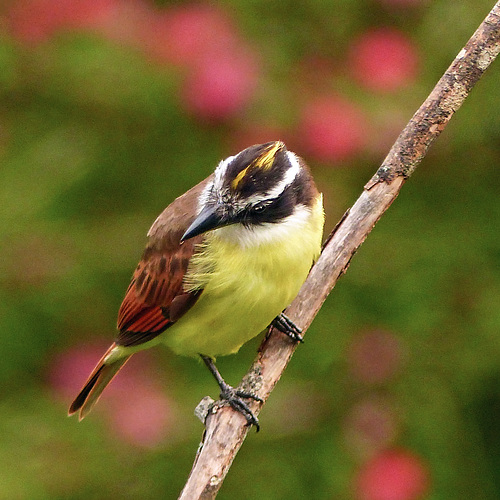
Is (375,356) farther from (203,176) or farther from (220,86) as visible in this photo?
(220,86)

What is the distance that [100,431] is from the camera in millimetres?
4703

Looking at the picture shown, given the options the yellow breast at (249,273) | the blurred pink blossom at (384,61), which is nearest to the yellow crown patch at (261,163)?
the yellow breast at (249,273)

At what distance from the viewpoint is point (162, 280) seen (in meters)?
4.20

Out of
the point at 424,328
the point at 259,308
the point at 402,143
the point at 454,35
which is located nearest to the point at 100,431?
the point at 259,308

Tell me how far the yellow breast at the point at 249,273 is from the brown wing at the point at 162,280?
8 cm

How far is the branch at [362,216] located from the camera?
11.8 ft

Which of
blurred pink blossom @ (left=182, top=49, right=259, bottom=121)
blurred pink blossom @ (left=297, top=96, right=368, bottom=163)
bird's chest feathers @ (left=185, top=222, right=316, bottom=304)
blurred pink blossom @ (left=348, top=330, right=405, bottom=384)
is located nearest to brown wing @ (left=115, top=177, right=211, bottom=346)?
bird's chest feathers @ (left=185, top=222, right=316, bottom=304)

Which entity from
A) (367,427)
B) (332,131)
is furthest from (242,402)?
(332,131)

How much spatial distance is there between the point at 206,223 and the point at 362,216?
59cm

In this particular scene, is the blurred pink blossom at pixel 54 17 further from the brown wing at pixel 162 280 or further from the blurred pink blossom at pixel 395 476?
the blurred pink blossom at pixel 395 476

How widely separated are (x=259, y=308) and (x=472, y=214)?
5.27 ft

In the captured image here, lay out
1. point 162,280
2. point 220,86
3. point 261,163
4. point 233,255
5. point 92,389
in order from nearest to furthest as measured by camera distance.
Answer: point 261,163 → point 233,255 → point 162,280 → point 92,389 → point 220,86

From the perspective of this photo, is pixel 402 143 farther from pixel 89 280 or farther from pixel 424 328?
pixel 89 280

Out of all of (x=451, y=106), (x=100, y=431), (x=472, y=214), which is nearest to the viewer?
(x=451, y=106)
